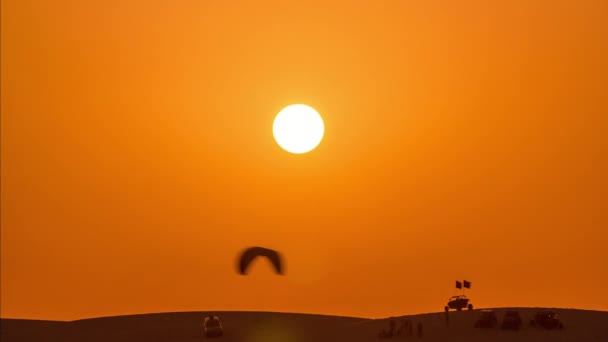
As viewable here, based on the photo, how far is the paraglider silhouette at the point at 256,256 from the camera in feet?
140

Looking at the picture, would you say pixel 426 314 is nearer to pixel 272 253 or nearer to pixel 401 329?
pixel 401 329

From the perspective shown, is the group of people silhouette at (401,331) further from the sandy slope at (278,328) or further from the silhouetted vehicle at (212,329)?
the silhouetted vehicle at (212,329)

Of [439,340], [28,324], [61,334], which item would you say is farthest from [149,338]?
[28,324]

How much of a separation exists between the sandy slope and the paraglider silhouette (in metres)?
3.41

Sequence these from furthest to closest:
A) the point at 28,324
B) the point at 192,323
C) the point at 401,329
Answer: the point at 28,324 → the point at 192,323 → the point at 401,329

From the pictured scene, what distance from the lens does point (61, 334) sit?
54719mm

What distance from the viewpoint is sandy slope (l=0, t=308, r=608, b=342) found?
44094 millimetres

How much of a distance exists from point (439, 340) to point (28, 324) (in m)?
30.0

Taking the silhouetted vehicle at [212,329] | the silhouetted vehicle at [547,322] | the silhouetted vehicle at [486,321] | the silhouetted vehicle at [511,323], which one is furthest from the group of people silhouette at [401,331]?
the silhouetted vehicle at [212,329]

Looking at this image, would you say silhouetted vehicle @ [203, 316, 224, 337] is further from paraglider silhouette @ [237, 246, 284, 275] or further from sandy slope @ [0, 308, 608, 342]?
paraglider silhouette @ [237, 246, 284, 275]

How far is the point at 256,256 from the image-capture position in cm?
4531

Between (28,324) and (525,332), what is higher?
(28,324)

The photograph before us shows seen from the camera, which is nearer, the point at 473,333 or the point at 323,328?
the point at 473,333

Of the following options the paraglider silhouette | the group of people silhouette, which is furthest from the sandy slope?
the paraglider silhouette
